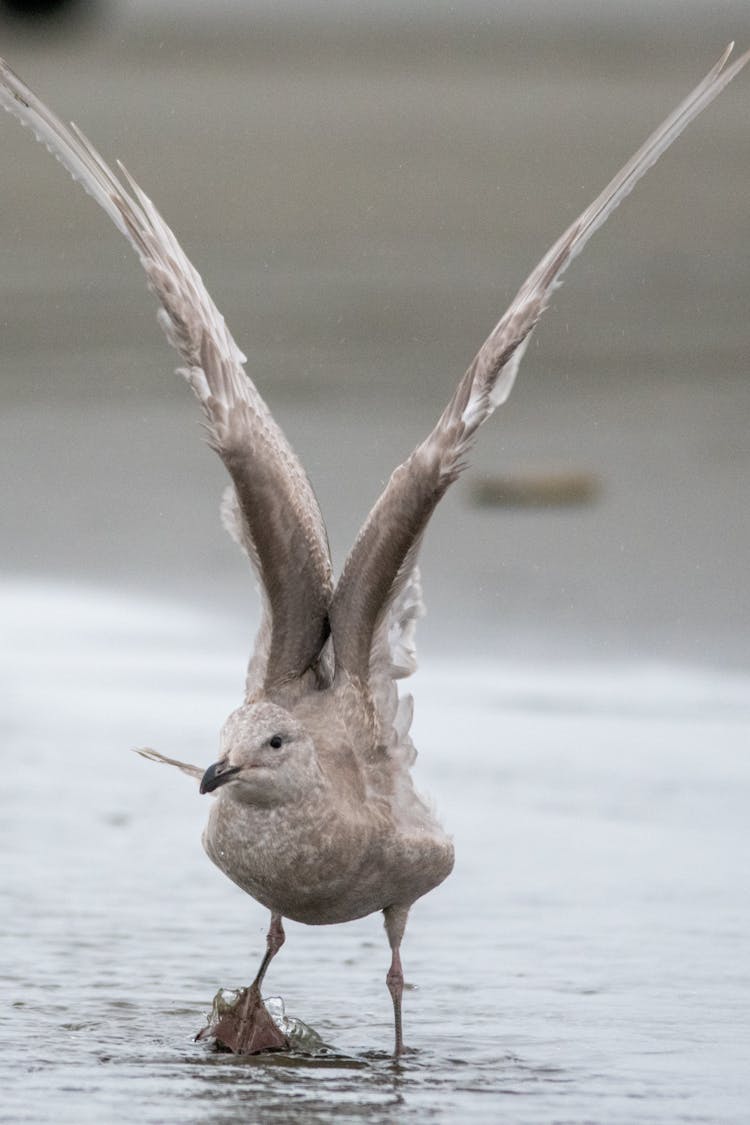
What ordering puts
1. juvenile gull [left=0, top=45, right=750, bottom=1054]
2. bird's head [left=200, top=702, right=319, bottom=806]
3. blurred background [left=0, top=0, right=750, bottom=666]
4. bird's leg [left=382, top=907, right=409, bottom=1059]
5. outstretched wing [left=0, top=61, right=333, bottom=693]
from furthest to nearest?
blurred background [left=0, top=0, right=750, bottom=666] < outstretched wing [left=0, top=61, right=333, bottom=693] < bird's leg [left=382, top=907, right=409, bottom=1059] < juvenile gull [left=0, top=45, right=750, bottom=1054] < bird's head [left=200, top=702, right=319, bottom=806]

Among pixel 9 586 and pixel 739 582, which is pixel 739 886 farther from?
pixel 9 586

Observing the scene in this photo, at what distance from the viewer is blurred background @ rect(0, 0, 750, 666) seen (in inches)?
555

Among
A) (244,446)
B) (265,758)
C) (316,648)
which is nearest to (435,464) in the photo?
(244,446)

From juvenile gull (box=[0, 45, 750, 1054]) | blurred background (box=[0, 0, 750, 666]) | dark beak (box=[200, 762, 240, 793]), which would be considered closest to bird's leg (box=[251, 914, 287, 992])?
juvenile gull (box=[0, 45, 750, 1054])

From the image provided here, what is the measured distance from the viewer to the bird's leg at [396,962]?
26.0ft

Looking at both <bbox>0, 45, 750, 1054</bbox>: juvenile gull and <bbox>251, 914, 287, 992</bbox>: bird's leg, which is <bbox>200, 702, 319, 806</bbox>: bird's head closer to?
<bbox>0, 45, 750, 1054</bbox>: juvenile gull

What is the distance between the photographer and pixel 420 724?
1156cm

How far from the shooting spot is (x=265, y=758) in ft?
25.1

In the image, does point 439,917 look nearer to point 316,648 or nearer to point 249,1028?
point 316,648

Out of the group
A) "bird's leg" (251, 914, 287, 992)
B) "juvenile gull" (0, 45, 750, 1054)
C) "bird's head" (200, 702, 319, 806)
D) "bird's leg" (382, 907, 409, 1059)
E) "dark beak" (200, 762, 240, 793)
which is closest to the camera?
"dark beak" (200, 762, 240, 793)

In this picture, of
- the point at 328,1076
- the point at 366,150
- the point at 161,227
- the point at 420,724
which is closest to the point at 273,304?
the point at 366,150

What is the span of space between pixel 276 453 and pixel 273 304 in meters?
14.1

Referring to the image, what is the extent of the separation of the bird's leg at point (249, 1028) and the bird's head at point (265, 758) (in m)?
0.61

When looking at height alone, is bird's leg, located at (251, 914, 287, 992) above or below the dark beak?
below
